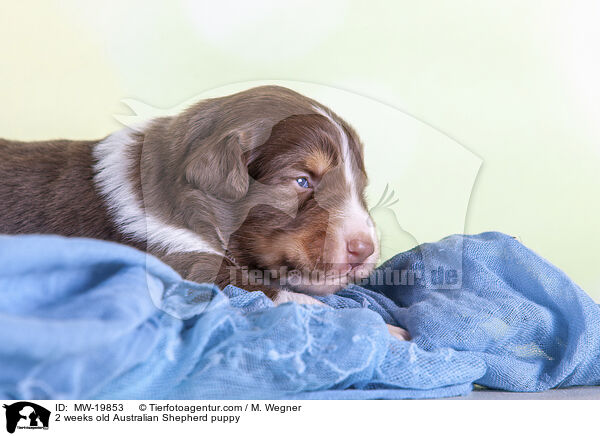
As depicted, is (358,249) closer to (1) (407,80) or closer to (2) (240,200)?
(2) (240,200)

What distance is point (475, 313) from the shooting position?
193 centimetres

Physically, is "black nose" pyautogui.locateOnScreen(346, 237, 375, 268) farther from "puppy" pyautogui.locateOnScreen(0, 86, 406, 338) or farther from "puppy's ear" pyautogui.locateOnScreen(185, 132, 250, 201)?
"puppy's ear" pyautogui.locateOnScreen(185, 132, 250, 201)

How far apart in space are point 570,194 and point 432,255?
5.85 feet

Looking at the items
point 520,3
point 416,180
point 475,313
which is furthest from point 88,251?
point 520,3

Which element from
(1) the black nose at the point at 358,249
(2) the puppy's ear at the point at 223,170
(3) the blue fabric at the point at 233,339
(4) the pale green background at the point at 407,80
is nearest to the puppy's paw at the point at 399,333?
(3) the blue fabric at the point at 233,339

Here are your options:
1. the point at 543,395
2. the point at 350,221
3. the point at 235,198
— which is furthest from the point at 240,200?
the point at 543,395

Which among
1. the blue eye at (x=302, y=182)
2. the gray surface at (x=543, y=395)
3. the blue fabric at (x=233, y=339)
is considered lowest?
the gray surface at (x=543, y=395)

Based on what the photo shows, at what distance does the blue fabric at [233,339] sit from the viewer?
1250 millimetres

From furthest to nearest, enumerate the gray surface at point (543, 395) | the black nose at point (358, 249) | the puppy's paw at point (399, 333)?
the black nose at point (358, 249) < the puppy's paw at point (399, 333) < the gray surface at point (543, 395)

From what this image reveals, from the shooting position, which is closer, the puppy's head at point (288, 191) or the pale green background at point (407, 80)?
the puppy's head at point (288, 191)

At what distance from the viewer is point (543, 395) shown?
5.68ft

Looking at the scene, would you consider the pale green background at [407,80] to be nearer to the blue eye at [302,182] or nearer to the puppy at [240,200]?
the puppy at [240,200]

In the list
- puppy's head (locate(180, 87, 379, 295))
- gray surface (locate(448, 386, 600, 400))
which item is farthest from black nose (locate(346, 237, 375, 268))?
gray surface (locate(448, 386, 600, 400))

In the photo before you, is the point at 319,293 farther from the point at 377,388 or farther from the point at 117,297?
the point at 117,297
